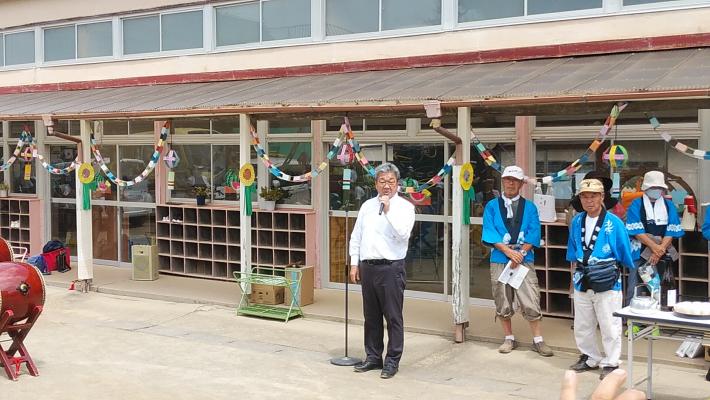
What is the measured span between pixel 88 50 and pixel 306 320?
23.6 feet

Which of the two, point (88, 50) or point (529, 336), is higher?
point (88, 50)

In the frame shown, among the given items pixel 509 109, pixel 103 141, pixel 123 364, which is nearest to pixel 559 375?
pixel 509 109

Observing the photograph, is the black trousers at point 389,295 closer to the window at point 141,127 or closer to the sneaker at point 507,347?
the sneaker at point 507,347

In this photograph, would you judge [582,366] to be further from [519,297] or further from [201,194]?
[201,194]

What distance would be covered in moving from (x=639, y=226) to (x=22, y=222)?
11523 millimetres

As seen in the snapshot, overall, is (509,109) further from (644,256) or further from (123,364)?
(123,364)

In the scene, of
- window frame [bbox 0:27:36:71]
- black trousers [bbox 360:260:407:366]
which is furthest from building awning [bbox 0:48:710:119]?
window frame [bbox 0:27:36:71]

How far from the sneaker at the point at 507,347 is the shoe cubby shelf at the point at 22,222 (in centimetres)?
994

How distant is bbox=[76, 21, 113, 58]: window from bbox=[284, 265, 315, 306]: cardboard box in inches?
235

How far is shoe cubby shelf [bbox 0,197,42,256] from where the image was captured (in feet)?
48.1

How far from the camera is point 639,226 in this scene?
26.1 feet

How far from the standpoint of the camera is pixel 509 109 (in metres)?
8.20

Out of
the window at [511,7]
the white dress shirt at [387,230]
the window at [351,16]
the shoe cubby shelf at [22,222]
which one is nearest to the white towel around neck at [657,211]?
the window at [511,7]

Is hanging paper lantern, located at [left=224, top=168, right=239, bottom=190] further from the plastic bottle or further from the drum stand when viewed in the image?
the plastic bottle
